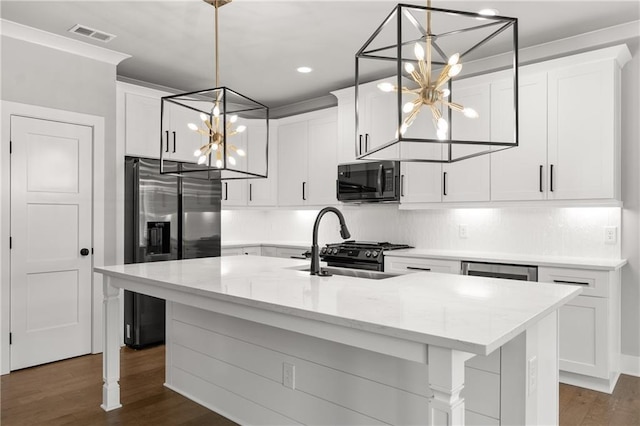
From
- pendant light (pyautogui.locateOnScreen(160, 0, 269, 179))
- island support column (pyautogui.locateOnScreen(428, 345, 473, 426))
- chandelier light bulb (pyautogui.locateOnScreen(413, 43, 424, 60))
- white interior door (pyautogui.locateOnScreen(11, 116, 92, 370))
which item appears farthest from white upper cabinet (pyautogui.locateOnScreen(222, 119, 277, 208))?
island support column (pyautogui.locateOnScreen(428, 345, 473, 426))

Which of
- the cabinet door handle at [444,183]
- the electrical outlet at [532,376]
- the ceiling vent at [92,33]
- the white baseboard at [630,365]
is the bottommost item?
the white baseboard at [630,365]

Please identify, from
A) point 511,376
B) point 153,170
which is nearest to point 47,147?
point 153,170

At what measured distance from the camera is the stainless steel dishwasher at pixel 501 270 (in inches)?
137

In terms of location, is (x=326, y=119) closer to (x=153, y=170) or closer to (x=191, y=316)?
(x=153, y=170)

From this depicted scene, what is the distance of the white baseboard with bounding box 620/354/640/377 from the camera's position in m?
3.52

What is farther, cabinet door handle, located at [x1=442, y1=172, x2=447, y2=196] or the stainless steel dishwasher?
cabinet door handle, located at [x1=442, y1=172, x2=447, y2=196]

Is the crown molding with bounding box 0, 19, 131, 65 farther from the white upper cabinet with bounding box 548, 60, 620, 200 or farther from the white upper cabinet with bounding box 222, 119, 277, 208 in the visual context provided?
the white upper cabinet with bounding box 548, 60, 620, 200

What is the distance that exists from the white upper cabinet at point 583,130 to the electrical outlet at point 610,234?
1.13ft

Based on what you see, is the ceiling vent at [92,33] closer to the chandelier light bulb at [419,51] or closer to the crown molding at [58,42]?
the crown molding at [58,42]

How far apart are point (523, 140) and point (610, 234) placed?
101cm

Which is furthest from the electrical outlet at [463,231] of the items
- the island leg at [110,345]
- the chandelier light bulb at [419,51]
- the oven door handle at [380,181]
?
the island leg at [110,345]

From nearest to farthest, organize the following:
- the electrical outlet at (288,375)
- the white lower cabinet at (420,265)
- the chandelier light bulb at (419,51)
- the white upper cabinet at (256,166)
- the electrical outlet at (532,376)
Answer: the chandelier light bulb at (419,51)
the electrical outlet at (532,376)
the electrical outlet at (288,375)
the white lower cabinet at (420,265)
the white upper cabinet at (256,166)

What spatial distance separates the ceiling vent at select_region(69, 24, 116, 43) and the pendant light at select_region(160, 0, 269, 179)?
2.25 ft

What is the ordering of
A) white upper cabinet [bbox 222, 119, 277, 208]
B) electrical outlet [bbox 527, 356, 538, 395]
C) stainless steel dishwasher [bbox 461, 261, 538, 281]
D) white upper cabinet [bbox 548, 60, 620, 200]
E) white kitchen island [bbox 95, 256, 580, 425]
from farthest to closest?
white upper cabinet [bbox 222, 119, 277, 208] < stainless steel dishwasher [bbox 461, 261, 538, 281] < white upper cabinet [bbox 548, 60, 620, 200] < electrical outlet [bbox 527, 356, 538, 395] < white kitchen island [bbox 95, 256, 580, 425]
